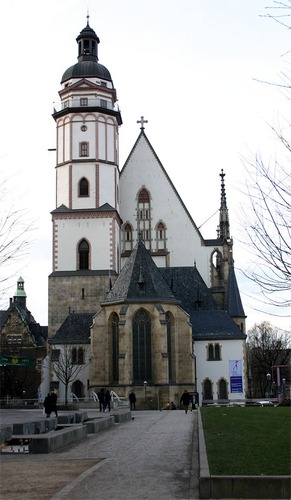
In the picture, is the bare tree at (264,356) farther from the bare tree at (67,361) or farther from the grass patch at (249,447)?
the grass patch at (249,447)

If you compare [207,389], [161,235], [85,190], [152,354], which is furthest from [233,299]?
[85,190]

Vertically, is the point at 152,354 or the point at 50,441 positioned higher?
the point at 152,354

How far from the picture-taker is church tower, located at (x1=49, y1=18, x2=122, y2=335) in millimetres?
64938

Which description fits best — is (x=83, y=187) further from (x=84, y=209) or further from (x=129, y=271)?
(x=129, y=271)

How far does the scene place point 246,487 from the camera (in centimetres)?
1242

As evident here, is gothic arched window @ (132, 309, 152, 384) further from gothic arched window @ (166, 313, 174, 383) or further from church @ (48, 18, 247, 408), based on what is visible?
gothic arched window @ (166, 313, 174, 383)

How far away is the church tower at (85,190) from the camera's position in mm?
64938

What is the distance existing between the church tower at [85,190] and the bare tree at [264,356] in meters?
33.3

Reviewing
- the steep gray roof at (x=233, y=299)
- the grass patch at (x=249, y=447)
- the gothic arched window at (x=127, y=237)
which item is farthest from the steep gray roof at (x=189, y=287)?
the grass patch at (x=249, y=447)

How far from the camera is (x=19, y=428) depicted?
2464 centimetres

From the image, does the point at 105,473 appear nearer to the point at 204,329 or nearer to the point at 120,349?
the point at 120,349

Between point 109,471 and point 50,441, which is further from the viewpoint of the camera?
point 50,441

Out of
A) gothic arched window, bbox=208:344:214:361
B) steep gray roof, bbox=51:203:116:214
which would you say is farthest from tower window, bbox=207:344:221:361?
steep gray roof, bbox=51:203:116:214

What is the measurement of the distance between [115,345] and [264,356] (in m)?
46.3
